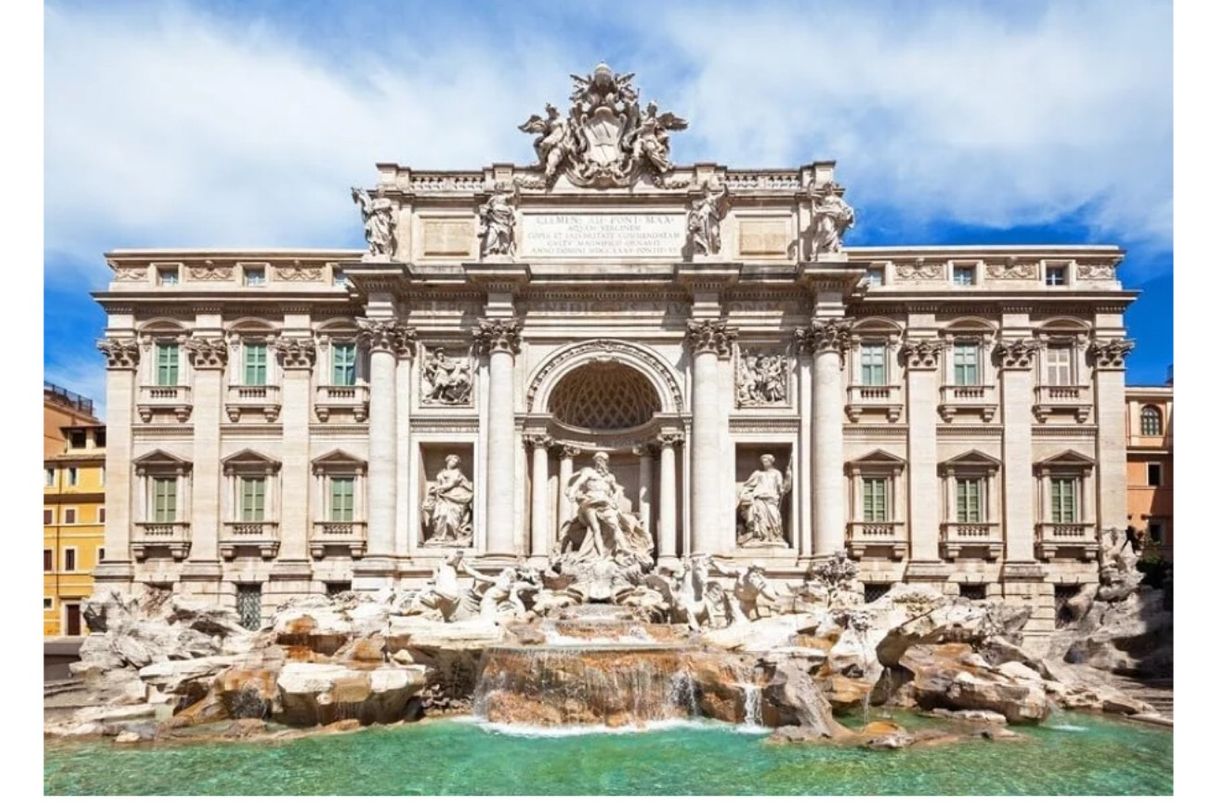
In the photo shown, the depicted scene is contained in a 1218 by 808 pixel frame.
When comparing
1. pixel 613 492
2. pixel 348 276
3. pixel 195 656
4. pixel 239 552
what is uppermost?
pixel 348 276

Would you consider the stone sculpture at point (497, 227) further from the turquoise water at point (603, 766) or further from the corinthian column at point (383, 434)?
the turquoise water at point (603, 766)

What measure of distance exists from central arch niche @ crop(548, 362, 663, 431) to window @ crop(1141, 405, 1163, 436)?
1949 cm

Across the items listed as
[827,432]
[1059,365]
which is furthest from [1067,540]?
[827,432]

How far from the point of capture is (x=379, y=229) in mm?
25484

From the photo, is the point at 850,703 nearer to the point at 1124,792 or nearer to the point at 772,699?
the point at 772,699

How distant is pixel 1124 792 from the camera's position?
1329 centimetres

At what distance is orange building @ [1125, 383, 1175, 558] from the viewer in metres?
30.7

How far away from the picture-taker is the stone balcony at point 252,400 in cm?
2669

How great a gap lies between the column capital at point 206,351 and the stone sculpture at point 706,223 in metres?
14.3

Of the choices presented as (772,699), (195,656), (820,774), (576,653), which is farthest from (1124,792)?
(195,656)

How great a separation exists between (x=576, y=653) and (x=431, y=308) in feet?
40.3

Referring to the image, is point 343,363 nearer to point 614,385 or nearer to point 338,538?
point 338,538

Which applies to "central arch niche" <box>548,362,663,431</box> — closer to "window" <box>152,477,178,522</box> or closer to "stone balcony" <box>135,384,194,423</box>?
"stone balcony" <box>135,384,194,423</box>

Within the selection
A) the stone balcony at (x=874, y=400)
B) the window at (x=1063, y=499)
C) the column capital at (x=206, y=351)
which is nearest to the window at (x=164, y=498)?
the column capital at (x=206, y=351)
